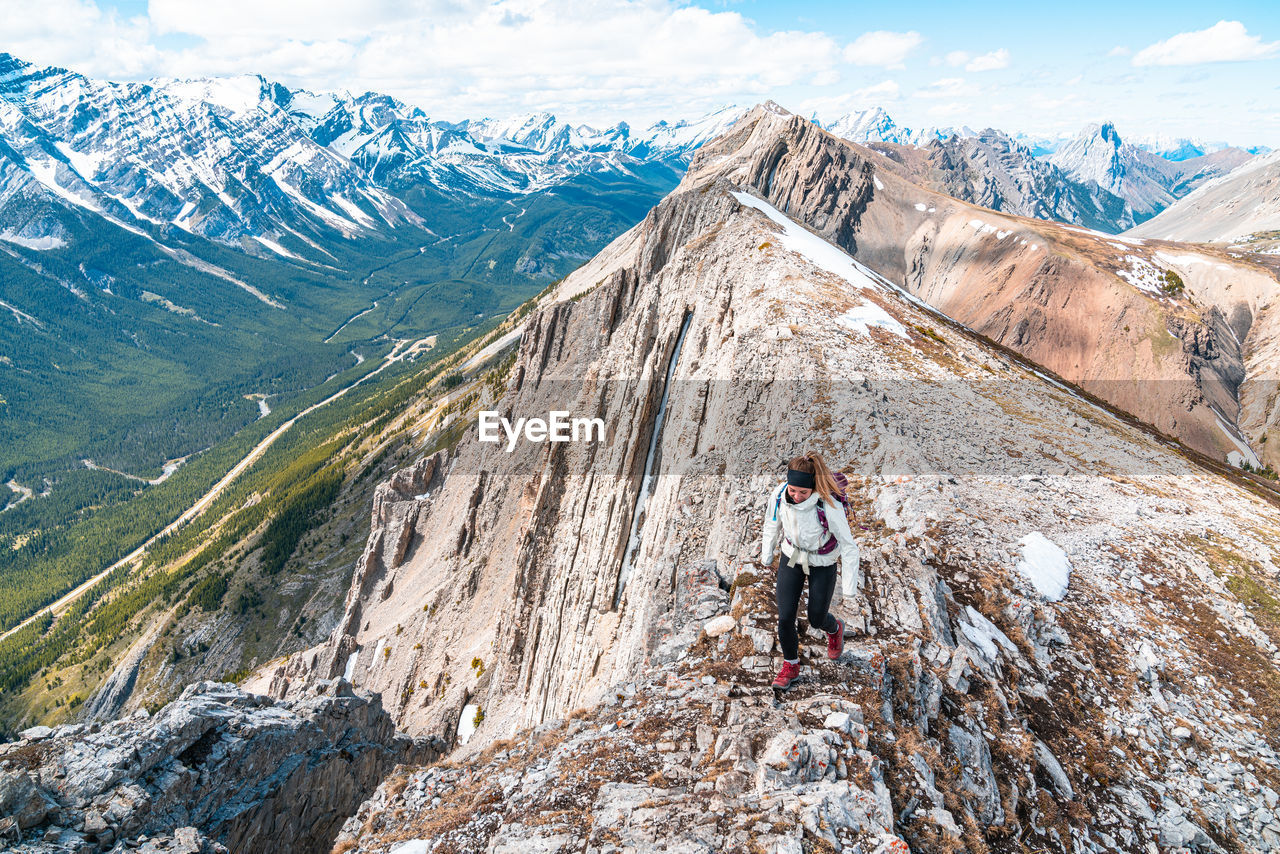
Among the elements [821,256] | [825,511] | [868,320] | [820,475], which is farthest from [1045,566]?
[821,256]

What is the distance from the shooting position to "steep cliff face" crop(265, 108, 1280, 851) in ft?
31.6

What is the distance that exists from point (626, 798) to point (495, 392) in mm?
105040

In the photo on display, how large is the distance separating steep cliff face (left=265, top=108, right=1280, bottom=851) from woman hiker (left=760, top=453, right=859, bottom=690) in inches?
54.7

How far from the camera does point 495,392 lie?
109812 mm

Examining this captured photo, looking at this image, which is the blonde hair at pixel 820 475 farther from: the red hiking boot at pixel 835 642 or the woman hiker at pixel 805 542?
the red hiking boot at pixel 835 642

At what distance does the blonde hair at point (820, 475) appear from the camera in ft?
33.9

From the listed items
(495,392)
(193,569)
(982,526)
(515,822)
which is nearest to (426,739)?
(515,822)

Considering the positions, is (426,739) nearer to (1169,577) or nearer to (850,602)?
(850,602)

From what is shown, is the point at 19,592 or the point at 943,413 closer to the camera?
the point at 943,413

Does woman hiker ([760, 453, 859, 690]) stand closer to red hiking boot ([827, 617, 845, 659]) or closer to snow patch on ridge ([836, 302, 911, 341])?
red hiking boot ([827, 617, 845, 659])

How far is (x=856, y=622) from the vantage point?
42.9 feet

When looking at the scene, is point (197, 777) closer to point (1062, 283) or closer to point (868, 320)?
point (868, 320)

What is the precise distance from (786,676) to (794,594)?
1639 millimetres

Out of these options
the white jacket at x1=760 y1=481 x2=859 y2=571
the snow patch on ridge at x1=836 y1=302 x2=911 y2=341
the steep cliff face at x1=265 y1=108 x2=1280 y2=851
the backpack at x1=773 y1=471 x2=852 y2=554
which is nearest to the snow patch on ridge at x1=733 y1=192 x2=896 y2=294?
the steep cliff face at x1=265 y1=108 x2=1280 y2=851
